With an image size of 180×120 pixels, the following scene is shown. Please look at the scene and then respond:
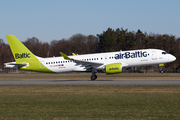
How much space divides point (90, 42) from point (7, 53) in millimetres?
42711

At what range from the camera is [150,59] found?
34812 millimetres

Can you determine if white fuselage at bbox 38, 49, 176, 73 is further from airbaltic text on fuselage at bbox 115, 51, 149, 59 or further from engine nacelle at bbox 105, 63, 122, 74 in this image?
engine nacelle at bbox 105, 63, 122, 74

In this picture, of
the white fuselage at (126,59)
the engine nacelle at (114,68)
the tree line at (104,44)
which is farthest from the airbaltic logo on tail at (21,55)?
the tree line at (104,44)

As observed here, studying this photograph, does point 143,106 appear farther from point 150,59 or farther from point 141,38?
point 141,38

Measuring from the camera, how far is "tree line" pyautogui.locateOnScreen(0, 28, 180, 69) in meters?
101

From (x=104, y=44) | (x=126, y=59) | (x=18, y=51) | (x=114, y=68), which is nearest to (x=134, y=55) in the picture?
(x=126, y=59)

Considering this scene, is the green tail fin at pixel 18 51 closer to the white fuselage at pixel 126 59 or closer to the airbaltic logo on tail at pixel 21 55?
the airbaltic logo on tail at pixel 21 55

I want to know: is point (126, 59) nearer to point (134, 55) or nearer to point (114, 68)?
point (134, 55)

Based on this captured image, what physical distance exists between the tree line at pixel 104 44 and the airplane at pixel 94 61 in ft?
211

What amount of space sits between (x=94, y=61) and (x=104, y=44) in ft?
242

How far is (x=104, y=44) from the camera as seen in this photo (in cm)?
10900

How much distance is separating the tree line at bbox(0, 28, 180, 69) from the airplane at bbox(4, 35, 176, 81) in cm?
6426

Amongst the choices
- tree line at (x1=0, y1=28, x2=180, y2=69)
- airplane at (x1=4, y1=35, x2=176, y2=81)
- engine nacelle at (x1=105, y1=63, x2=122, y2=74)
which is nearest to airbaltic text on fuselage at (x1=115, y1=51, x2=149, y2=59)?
airplane at (x1=4, y1=35, x2=176, y2=81)

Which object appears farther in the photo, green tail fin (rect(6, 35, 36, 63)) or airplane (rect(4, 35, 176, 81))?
green tail fin (rect(6, 35, 36, 63))
